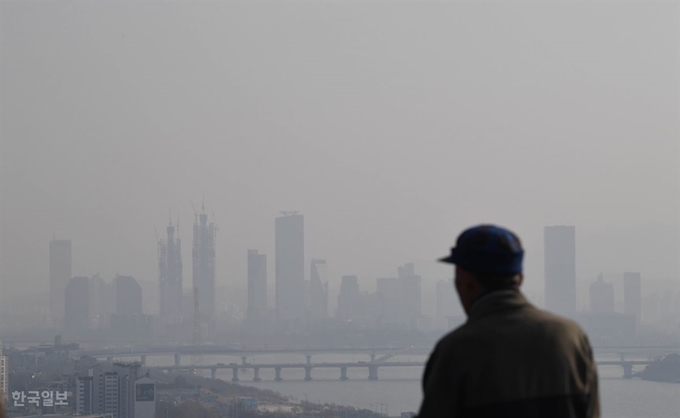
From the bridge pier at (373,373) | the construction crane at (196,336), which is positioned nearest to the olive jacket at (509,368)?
the bridge pier at (373,373)

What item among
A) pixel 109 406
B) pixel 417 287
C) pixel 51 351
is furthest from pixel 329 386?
pixel 51 351

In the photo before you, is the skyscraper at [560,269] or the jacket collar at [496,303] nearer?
the jacket collar at [496,303]

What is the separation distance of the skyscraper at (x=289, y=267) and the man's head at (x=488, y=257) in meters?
20.9

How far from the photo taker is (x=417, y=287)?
20062mm

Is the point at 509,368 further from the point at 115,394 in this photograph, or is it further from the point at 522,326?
the point at 115,394

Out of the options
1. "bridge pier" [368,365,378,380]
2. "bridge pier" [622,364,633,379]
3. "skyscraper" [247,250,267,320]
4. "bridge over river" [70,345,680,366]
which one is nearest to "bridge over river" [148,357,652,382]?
"bridge pier" [368,365,378,380]

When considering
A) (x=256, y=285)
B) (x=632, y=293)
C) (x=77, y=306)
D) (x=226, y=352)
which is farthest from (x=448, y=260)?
(x=77, y=306)

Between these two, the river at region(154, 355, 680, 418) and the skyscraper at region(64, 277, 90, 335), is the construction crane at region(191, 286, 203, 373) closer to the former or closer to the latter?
→ the river at region(154, 355, 680, 418)

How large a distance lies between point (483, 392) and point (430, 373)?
0.16 ft

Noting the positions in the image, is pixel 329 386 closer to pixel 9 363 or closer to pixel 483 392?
pixel 9 363

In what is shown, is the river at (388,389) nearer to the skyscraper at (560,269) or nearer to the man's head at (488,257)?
the skyscraper at (560,269)

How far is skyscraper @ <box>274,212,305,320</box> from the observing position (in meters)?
22.1

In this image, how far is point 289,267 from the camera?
2261cm

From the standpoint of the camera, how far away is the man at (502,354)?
0.91 metres
